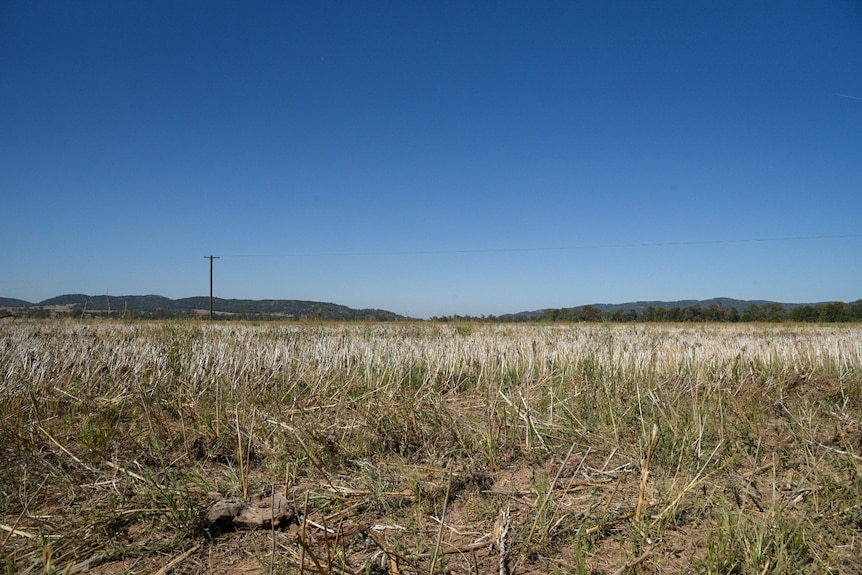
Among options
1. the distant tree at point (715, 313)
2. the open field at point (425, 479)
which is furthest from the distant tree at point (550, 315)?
the open field at point (425, 479)

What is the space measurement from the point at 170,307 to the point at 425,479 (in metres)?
20.3

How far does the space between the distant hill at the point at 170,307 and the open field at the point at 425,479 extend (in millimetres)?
3228

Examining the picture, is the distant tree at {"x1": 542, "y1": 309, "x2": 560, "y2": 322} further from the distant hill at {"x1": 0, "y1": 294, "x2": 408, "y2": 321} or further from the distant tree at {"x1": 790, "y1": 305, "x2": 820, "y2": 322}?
the distant tree at {"x1": 790, "y1": 305, "x2": 820, "y2": 322}

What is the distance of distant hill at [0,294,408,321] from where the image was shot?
8672 millimetres

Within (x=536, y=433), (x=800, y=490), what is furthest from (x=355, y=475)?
(x=800, y=490)

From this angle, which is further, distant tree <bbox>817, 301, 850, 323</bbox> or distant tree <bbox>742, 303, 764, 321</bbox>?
distant tree <bbox>817, 301, 850, 323</bbox>

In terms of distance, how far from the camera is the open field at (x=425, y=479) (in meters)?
2.19

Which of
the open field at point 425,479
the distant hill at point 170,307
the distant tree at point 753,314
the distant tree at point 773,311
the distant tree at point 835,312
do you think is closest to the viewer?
the open field at point 425,479

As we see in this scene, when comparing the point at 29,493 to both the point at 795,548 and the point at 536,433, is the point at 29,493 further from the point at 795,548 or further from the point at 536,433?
the point at 795,548

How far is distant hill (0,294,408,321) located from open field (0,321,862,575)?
323 cm

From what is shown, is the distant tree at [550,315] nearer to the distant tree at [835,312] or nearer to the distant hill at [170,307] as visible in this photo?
the distant hill at [170,307]

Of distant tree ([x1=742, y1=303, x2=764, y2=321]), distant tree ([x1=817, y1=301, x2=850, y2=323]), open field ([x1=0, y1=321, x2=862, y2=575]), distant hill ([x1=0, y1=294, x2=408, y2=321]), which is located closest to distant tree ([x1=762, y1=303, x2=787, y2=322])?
distant tree ([x1=742, y1=303, x2=764, y2=321])

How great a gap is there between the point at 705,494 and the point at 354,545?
6.67ft

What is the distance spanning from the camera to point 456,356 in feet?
24.6
